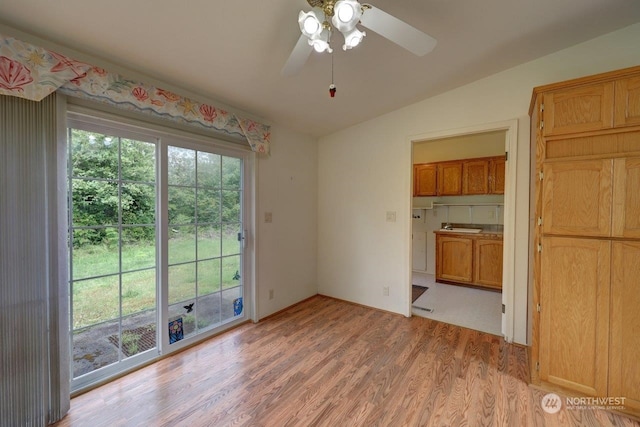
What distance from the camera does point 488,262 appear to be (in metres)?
3.99

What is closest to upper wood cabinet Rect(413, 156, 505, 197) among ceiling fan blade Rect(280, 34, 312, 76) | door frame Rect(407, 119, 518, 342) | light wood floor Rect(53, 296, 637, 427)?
door frame Rect(407, 119, 518, 342)

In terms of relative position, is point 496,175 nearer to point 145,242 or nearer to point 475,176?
point 475,176

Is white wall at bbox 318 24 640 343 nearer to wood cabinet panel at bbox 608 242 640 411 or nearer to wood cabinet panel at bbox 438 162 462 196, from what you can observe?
wood cabinet panel at bbox 608 242 640 411

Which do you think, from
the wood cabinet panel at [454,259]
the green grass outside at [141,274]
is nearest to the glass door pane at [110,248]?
the green grass outside at [141,274]

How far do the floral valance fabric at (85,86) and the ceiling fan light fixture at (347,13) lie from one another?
154 cm

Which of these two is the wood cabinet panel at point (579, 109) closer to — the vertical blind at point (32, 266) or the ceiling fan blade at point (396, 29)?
the ceiling fan blade at point (396, 29)

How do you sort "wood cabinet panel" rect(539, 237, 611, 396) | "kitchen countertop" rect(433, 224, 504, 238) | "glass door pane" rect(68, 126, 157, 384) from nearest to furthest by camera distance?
"wood cabinet panel" rect(539, 237, 611, 396) → "glass door pane" rect(68, 126, 157, 384) → "kitchen countertop" rect(433, 224, 504, 238)

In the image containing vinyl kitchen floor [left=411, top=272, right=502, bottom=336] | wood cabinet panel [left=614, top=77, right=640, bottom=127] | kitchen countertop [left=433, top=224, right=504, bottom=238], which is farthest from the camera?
kitchen countertop [left=433, top=224, right=504, bottom=238]

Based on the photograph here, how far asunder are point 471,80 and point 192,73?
8.51 ft

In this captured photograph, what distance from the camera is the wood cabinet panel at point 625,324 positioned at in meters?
1.60

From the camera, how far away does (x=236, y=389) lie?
186 cm

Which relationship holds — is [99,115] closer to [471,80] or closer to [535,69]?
[471,80]

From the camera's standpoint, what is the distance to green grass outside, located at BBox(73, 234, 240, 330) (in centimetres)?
182

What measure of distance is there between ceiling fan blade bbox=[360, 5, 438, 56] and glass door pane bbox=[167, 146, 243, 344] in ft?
6.16
